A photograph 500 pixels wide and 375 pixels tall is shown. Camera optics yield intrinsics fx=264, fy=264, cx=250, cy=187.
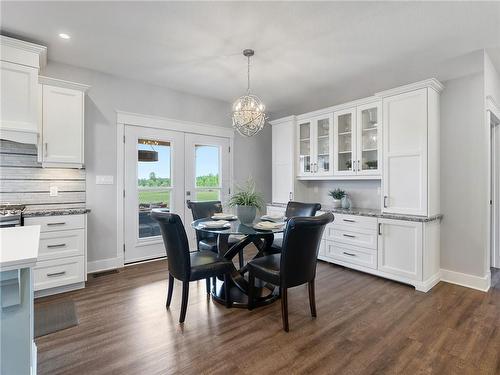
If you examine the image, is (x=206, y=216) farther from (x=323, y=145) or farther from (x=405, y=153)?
(x=405, y=153)

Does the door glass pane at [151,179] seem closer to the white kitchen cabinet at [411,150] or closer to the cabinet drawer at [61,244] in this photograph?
the cabinet drawer at [61,244]

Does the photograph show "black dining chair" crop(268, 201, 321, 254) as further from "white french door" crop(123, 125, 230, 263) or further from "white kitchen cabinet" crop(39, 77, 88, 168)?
"white kitchen cabinet" crop(39, 77, 88, 168)

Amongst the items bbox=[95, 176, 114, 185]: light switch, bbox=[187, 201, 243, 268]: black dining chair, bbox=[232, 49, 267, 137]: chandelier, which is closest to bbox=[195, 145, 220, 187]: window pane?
bbox=[187, 201, 243, 268]: black dining chair

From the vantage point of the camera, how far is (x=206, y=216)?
3549 mm

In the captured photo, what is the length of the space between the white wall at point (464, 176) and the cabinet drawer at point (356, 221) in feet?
2.77

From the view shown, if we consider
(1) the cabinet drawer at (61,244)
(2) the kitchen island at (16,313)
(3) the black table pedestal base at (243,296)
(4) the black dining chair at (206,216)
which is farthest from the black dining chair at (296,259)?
(1) the cabinet drawer at (61,244)

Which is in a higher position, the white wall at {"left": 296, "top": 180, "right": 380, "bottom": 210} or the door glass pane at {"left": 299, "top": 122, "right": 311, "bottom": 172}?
the door glass pane at {"left": 299, "top": 122, "right": 311, "bottom": 172}

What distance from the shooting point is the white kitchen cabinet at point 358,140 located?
3.63 metres

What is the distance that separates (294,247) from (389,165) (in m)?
2.03

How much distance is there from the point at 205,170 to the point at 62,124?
214cm

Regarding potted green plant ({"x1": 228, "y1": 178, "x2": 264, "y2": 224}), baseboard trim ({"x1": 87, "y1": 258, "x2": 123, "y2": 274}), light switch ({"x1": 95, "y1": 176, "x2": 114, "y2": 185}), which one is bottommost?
baseboard trim ({"x1": 87, "y1": 258, "x2": 123, "y2": 274})

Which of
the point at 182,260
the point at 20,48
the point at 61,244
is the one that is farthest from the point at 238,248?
the point at 20,48

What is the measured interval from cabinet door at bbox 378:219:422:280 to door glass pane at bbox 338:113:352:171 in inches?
41.2

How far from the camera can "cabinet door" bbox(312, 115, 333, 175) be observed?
4.15m
